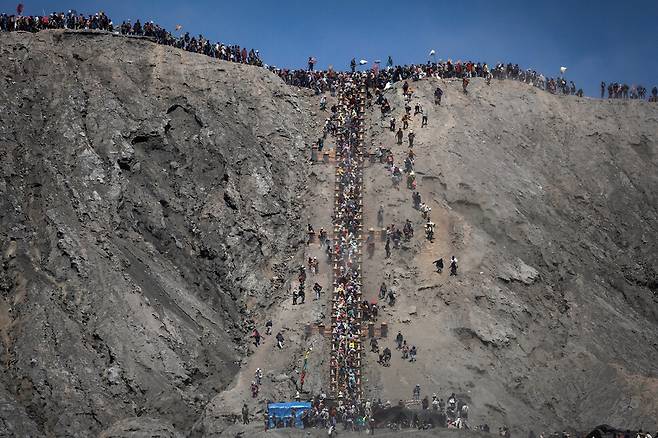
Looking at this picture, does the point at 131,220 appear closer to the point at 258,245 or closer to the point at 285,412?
the point at 258,245

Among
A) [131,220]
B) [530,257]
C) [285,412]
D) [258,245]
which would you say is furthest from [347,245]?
[285,412]

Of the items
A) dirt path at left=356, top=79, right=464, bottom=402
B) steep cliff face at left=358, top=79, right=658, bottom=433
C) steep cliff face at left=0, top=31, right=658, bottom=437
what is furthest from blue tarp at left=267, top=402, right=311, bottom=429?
steep cliff face at left=358, top=79, right=658, bottom=433

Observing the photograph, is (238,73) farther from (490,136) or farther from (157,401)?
(157,401)

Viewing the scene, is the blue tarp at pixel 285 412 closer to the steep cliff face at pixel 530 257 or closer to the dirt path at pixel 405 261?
the dirt path at pixel 405 261

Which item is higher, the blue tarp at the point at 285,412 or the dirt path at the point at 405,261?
the dirt path at the point at 405,261

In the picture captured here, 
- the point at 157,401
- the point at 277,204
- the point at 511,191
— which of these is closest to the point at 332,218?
the point at 277,204

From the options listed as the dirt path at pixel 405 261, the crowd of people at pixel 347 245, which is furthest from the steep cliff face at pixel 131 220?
the dirt path at pixel 405 261
